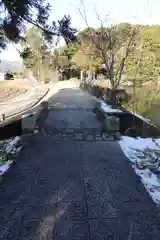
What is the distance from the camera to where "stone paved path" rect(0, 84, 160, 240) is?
3496 mm

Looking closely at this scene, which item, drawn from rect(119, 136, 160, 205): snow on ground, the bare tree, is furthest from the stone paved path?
the bare tree

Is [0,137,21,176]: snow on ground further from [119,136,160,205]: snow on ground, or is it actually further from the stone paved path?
[119,136,160,205]: snow on ground

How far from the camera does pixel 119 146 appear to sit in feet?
23.4

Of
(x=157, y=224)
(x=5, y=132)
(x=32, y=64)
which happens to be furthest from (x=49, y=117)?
(x=32, y=64)

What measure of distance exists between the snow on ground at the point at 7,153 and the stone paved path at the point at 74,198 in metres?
0.17

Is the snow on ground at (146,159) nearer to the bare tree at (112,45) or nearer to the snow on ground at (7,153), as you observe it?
the snow on ground at (7,153)

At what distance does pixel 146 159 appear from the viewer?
6195mm

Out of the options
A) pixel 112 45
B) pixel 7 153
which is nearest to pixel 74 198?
pixel 7 153

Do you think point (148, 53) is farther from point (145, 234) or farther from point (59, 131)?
point (145, 234)

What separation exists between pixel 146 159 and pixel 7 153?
2.83m

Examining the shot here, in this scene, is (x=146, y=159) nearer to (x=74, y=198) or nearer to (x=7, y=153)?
(x=74, y=198)

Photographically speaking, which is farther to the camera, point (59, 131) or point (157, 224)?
point (59, 131)

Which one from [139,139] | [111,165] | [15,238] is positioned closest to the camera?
[15,238]

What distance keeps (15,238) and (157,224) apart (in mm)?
1617
